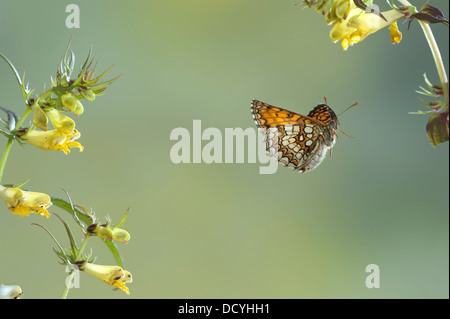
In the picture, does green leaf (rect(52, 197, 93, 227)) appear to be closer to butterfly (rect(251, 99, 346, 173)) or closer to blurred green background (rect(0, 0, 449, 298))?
butterfly (rect(251, 99, 346, 173))

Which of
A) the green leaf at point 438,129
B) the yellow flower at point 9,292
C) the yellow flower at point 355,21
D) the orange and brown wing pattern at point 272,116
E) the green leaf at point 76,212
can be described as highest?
the orange and brown wing pattern at point 272,116

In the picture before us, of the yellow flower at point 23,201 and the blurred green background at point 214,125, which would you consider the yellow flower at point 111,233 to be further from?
the blurred green background at point 214,125

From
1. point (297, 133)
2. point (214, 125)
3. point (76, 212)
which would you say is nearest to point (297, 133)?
point (297, 133)

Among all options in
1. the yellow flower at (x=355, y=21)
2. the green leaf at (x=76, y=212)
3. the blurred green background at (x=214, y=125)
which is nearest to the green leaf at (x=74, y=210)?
the green leaf at (x=76, y=212)

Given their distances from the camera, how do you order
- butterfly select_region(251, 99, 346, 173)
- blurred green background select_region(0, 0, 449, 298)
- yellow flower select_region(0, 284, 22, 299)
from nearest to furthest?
yellow flower select_region(0, 284, 22, 299) → butterfly select_region(251, 99, 346, 173) → blurred green background select_region(0, 0, 449, 298)

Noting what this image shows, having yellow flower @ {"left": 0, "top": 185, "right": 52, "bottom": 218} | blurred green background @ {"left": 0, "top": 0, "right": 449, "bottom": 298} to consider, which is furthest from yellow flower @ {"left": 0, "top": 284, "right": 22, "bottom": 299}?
blurred green background @ {"left": 0, "top": 0, "right": 449, "bottom": 298}

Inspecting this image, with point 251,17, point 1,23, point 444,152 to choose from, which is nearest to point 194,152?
point 251,17
